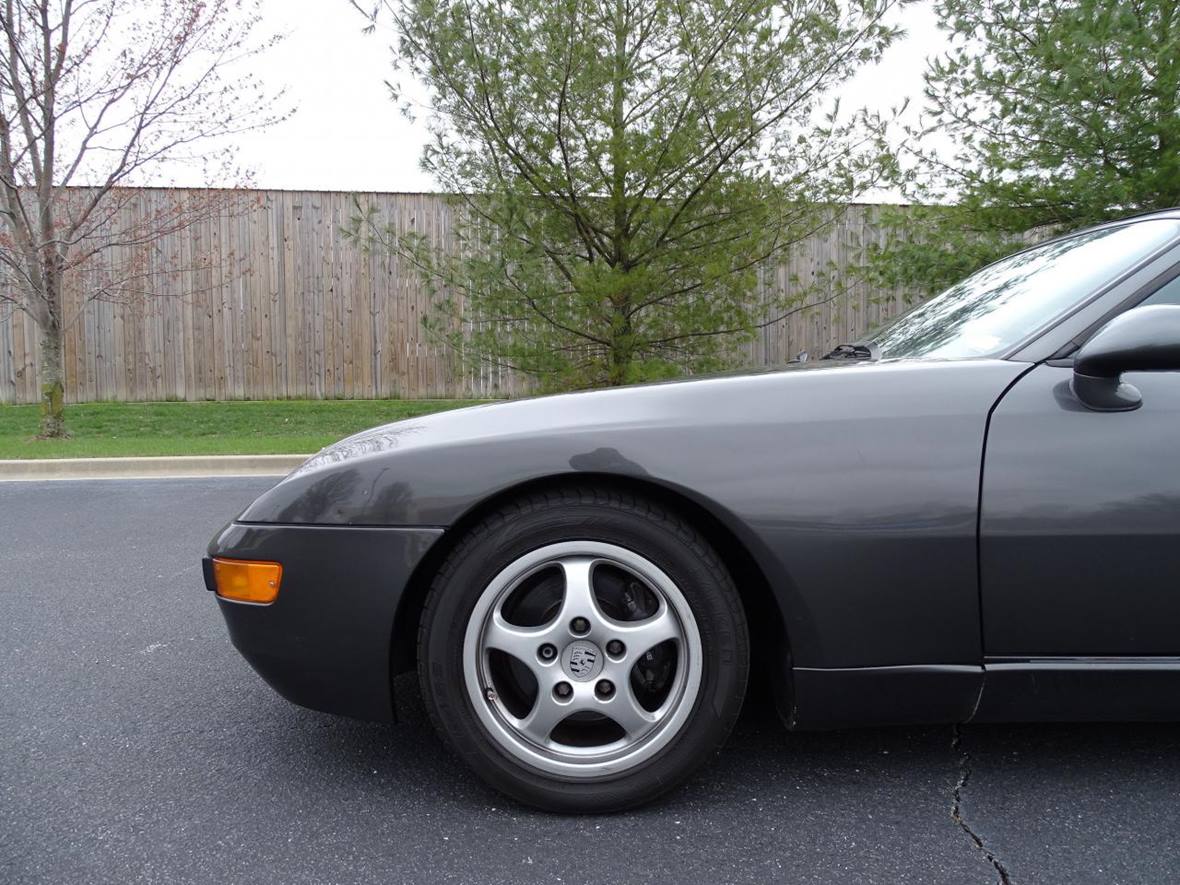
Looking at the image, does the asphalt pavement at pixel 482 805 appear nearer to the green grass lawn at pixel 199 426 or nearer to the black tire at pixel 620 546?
the black tire at pixel 620 546

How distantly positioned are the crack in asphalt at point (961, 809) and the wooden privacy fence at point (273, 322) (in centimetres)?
1031

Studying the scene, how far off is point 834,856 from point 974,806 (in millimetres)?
412

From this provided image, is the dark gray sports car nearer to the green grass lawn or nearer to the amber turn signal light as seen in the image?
the amber turn signal light

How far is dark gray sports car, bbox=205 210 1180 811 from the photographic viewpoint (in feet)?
5.71

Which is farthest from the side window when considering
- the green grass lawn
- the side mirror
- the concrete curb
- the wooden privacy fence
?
the wooden privacy fence

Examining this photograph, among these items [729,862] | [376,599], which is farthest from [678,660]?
[376,599]

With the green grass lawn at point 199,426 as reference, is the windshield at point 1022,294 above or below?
above

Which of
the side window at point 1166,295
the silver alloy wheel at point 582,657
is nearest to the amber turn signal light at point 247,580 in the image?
the silver alloy wheel at point 582,657

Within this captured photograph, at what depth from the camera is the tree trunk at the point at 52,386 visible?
970 cm

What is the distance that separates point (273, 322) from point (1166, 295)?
12.2 metres

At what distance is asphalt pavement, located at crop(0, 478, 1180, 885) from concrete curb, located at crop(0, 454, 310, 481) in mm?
5017

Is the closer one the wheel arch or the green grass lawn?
the wheel arch

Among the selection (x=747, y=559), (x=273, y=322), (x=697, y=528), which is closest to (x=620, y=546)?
(x=697, y=528)

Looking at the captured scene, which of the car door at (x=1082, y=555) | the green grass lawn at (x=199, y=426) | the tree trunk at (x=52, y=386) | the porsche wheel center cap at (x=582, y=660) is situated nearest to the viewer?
the car door at (x=1082, y=555)
